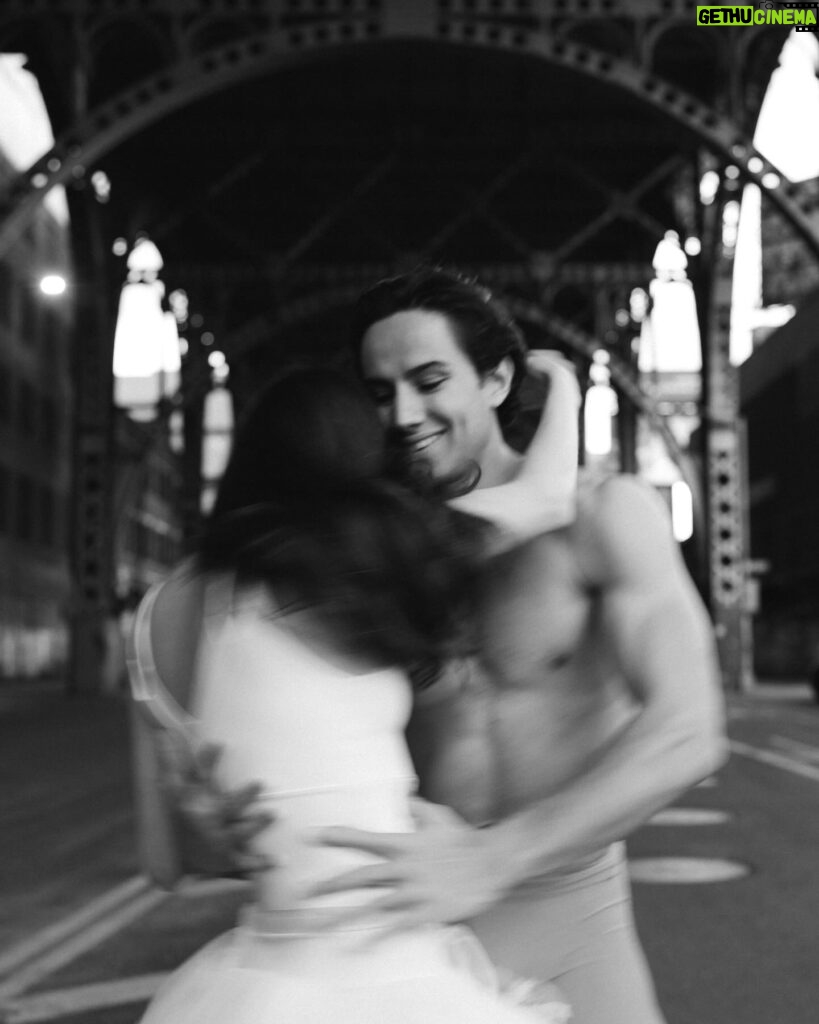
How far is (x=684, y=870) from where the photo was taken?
8.77m

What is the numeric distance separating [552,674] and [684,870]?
23.0ft

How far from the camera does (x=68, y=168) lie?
20.0 meters

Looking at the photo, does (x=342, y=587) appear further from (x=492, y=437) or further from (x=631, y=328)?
(x=631, y=328)

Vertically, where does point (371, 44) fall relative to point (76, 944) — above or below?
above

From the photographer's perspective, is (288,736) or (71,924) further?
(71,924)

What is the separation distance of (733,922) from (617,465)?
39.4 m

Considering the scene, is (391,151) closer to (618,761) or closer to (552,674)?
(552,674)

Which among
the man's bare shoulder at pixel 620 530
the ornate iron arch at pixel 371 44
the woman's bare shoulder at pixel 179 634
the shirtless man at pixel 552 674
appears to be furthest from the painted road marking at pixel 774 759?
the woman's bare shoulder at pixel 179 634

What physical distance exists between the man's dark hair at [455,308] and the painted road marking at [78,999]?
390 centimetres

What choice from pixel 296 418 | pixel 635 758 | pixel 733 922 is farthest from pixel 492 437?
pixel 733 922

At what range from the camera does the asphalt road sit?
5.70 metres

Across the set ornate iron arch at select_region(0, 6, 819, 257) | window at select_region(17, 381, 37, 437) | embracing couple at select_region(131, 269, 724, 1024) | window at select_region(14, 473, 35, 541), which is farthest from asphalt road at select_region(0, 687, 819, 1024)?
window at select_region(17, 381, 37, 437)

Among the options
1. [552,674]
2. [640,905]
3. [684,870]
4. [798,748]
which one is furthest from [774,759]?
[552,674]

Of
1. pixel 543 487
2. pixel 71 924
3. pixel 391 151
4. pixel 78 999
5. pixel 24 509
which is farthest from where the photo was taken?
pixel 24 509
